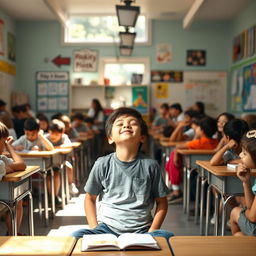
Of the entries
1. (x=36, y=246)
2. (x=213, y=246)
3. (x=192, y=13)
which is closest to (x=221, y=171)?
(x=213, y=246)

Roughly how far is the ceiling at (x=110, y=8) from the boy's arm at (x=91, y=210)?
616 centimetres

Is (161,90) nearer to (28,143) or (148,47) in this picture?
(148,47)

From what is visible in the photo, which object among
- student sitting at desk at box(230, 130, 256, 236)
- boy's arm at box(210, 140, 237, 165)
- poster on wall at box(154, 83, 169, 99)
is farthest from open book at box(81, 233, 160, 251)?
Result: poster on wall at box(154, 83, 169, 99)

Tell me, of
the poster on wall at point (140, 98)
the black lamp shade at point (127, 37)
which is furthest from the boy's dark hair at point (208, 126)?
the poster on wall at point (140, 98)

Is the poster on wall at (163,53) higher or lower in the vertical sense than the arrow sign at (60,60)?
higher

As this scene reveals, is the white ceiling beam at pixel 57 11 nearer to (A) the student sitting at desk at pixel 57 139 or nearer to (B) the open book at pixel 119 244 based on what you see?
(A) the student sitting at desk at pixel 57 139

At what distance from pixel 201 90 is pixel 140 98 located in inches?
57.7

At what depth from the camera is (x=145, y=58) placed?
1009cm

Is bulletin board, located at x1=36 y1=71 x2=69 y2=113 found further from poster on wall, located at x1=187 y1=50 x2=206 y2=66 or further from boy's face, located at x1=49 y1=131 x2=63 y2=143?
boy's face, located at x1=49 y1=131 x2=63 y2=143

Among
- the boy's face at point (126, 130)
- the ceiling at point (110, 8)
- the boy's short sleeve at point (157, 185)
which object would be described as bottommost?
the boy's short sleeve at point (157, 185)

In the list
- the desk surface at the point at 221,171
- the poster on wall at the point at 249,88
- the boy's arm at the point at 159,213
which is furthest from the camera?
the poster on wall at the point at 249,88

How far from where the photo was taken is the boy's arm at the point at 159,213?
1962 millimetres

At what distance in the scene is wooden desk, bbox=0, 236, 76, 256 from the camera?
4.38 feet

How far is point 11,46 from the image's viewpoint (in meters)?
9.59
